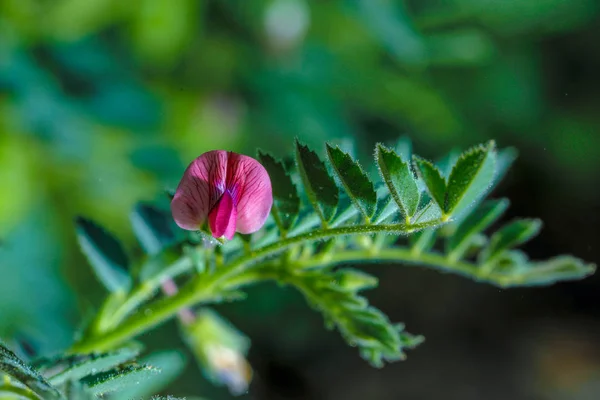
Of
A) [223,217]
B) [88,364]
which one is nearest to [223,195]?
[223,217]

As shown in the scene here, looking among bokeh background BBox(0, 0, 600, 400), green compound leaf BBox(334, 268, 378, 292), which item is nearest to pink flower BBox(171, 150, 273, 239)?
green compound leaf BBox(334, 268, 378, 292)

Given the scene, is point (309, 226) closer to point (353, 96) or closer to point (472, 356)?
point (353, 96)

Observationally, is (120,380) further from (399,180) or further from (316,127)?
(316,127)

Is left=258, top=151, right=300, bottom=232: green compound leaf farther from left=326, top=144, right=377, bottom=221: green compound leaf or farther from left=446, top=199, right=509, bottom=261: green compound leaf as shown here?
left=446, top=199, right=509, bottom=261: green compound leaf

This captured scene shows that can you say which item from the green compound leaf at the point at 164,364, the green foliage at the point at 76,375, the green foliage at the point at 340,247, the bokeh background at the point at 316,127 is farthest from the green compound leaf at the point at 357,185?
the bokeh background at the point at 316,127

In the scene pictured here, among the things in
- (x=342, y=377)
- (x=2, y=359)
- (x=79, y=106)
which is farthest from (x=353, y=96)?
(x=2, y=359)

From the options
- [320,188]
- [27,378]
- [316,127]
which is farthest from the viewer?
[316,127]
